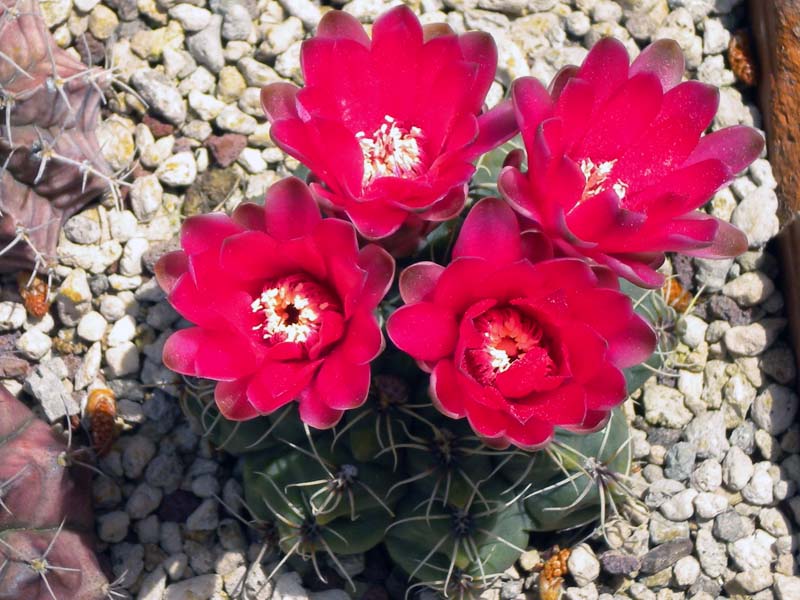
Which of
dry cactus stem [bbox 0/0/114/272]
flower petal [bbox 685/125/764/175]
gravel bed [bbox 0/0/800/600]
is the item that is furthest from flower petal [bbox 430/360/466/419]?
dry cactus stem [bbox 0/0/114/272]

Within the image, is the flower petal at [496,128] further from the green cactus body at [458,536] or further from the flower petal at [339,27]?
the green cactus body at [458,536]

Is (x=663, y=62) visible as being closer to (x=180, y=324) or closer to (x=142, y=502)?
(x=180, y=324)

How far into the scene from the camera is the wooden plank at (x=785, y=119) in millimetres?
2955

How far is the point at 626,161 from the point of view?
6.53ft

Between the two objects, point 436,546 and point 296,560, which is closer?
point 436,546

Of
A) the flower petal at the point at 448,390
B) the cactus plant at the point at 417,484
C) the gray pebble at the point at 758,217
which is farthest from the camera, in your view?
the gray pebble at the point at 758,217

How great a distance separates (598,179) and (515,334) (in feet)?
1.26

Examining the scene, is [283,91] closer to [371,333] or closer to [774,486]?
[371,333]

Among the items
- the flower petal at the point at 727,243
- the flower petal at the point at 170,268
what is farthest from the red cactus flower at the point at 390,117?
the flower petal at the point at 727,243

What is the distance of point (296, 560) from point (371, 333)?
109cm

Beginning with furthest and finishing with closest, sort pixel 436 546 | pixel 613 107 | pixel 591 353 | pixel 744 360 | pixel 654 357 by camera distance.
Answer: pixel 744 360
pixel 654 357
pixel 436 546
pixel 613 107
pixel 591 353

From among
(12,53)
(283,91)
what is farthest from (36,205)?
(283,91)

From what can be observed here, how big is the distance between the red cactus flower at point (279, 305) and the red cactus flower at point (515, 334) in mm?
108

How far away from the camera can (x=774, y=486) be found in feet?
9.32
